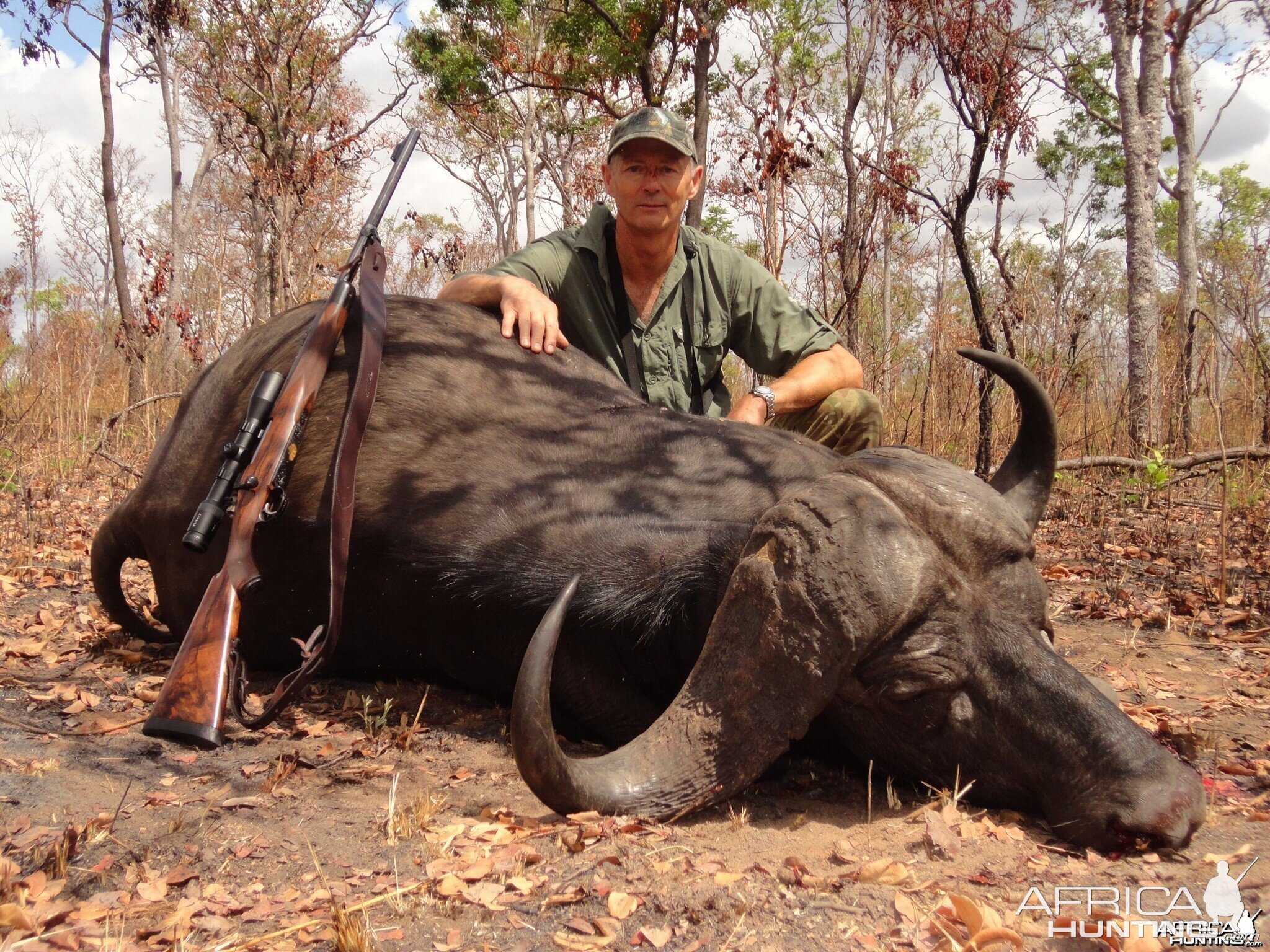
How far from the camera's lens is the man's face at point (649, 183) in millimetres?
4375

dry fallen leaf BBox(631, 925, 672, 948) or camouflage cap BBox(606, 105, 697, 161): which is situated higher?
camouflage cap BBox(606, 105, 697, 161)

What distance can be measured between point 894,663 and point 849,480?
46cm

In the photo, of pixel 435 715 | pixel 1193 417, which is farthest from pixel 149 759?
pixel 1193 417

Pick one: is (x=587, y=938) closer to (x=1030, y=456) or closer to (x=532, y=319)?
(x=1030, y=456)

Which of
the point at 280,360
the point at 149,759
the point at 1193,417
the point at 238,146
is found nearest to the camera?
the point at 149,759

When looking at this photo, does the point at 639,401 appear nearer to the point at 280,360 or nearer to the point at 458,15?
the point at 280,360

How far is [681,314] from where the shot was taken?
4.62 m

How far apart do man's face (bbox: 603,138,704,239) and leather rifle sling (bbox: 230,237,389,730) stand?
1.51 metres

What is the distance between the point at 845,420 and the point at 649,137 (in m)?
1.67

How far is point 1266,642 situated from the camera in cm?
372

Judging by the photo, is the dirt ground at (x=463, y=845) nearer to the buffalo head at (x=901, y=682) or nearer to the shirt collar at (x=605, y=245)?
the buffalo head at (x=901, y=682)

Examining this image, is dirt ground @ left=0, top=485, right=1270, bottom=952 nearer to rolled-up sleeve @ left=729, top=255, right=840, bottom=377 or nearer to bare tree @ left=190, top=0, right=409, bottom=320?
rolled-up sleeve @ left=729, top=255, right=840, bottom=377

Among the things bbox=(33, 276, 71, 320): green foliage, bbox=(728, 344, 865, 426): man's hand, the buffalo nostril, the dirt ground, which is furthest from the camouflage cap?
bbox=(33, 276, 71, 320): green foliage

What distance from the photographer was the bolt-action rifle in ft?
7.27
